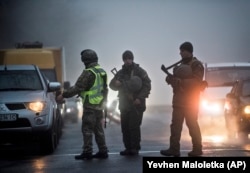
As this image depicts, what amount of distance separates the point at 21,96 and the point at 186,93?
3075mm

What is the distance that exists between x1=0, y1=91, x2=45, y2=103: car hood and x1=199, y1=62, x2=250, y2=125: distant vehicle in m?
6.72

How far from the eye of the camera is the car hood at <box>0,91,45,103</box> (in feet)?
38.3

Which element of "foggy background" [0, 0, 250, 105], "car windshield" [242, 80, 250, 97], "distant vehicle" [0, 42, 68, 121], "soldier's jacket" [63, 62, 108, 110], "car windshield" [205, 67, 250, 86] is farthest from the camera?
"foggy background" [0, 0, 250, 105]

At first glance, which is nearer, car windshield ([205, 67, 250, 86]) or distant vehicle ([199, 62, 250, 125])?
distant vehicle ([199, 62, 250, 125])

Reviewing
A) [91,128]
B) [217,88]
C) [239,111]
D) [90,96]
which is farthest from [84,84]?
[217,88]

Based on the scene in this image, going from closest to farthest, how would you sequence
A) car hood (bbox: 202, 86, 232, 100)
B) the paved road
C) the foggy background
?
1. the paved road
2. car hood (bbox: 202, 86, 232, 100)
3. the foggy background

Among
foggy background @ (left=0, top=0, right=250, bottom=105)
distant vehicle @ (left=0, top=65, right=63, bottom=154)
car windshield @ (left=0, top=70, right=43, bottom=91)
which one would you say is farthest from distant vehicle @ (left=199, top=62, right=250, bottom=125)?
foggy background @ (left=0, top=0, right=250, bottom=105)

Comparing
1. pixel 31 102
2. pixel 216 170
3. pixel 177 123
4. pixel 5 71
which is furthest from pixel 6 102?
pixel 216 170

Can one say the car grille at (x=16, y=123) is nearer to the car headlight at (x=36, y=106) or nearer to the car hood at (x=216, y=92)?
the car headlight at (x=36, y=106)

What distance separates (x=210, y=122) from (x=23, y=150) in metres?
6.64

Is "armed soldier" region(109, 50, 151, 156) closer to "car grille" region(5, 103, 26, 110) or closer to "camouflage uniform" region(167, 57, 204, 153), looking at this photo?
"camouflage uniform" region(167, 57, 204, 153)

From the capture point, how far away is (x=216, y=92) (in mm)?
18219

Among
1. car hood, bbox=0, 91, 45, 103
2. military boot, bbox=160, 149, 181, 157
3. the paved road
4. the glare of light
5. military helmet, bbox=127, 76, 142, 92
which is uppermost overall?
military helmet, bbox=127, 76, 142, 92

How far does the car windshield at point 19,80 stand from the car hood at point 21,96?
39cm
